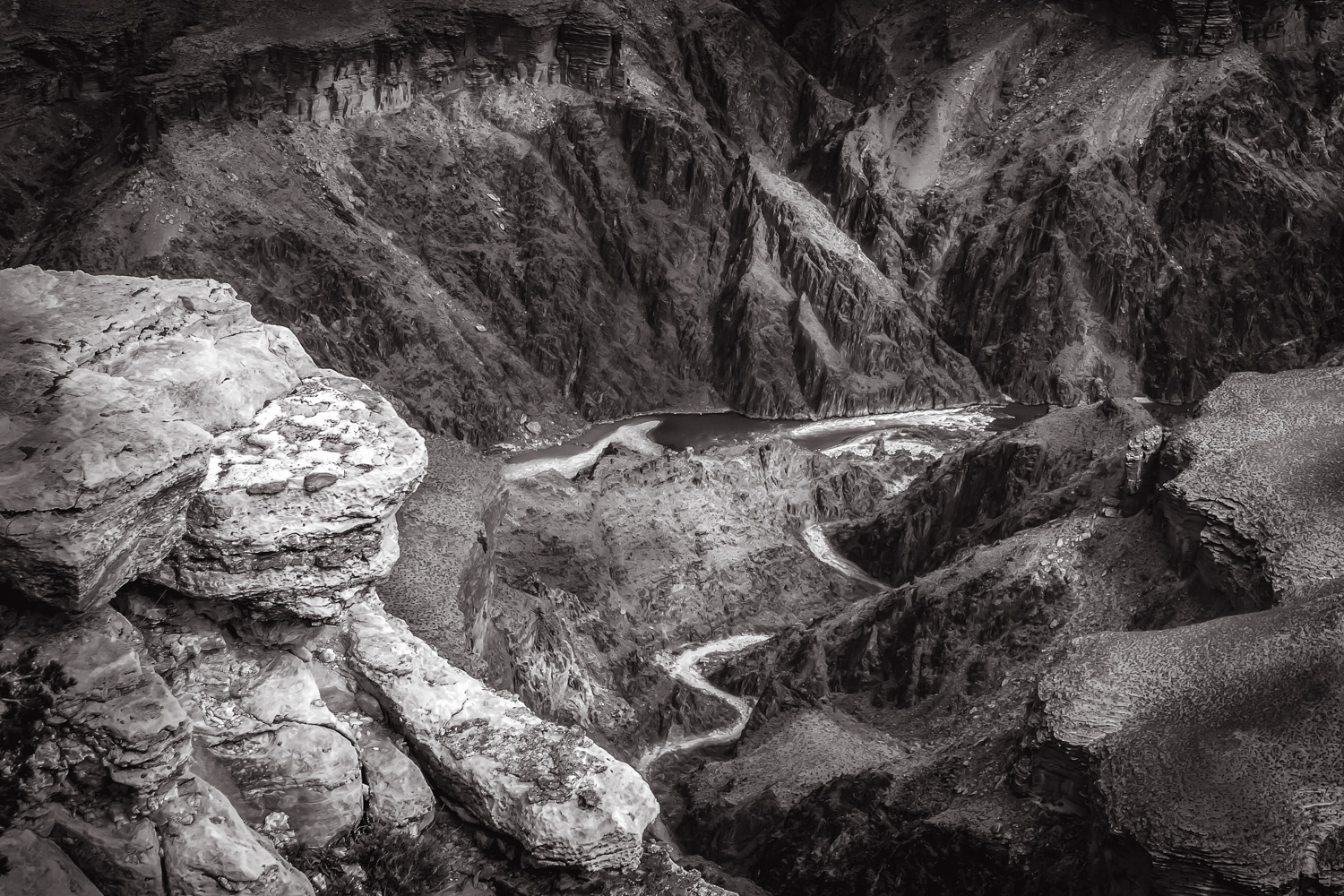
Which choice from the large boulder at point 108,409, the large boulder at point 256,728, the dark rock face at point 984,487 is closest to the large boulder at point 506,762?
the large boulder at point 256,728

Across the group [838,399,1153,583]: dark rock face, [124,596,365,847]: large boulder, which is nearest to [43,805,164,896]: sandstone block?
[124,596,365,847]: large boulder

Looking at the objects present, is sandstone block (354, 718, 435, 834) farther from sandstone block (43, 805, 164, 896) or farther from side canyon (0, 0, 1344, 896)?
sandstone block (43, 805, 164, 896)

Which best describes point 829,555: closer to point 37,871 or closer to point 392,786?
point 392,786

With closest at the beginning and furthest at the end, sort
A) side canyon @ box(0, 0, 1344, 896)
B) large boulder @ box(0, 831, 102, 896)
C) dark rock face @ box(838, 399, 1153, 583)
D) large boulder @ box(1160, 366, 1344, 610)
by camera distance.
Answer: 1. large boulder @ box(0, 831, 102, 896)
2. side canyon @ box(0, 0, 1344, 896)
3. large boulder @ box(1160, 366, 1344, 610)
4. dark rock face @ box(838, 399, 1153, 583)

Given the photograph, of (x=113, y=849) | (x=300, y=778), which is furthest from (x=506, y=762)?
(x=113, y=849)

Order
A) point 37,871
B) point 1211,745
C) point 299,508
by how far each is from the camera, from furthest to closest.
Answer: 1. point 1211,745
2. point 299,508
3. point 37,871

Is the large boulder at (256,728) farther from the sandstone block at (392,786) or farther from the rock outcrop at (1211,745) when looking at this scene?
the rock outcrop at (1211,745)
